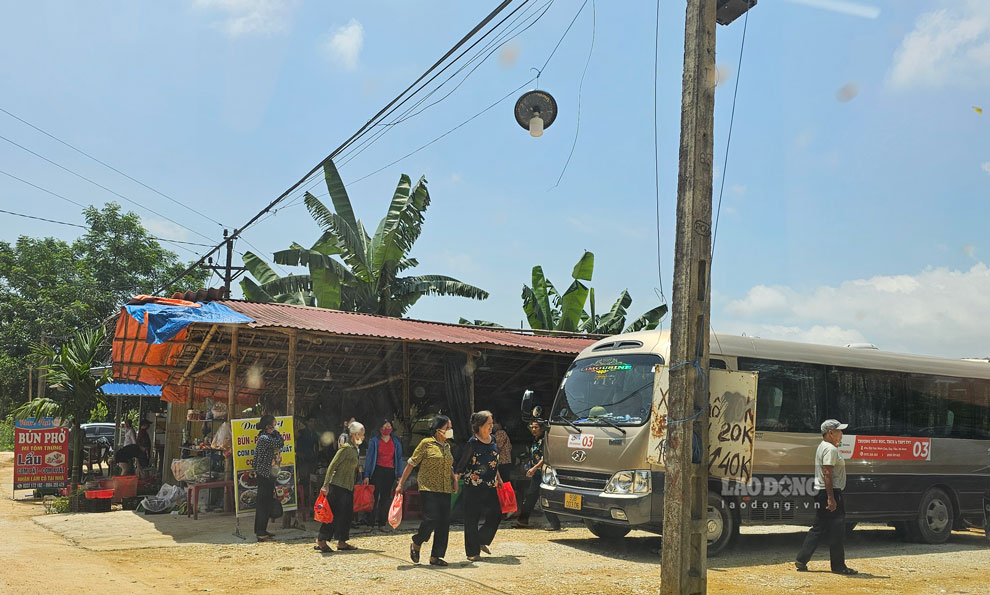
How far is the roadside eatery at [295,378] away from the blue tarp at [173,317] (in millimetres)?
19

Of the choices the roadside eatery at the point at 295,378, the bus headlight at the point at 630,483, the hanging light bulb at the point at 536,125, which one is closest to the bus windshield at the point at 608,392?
the bus headlight at the point at 630,483

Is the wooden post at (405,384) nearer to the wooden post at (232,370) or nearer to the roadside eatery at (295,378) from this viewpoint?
the roadside eatery at (295,378)

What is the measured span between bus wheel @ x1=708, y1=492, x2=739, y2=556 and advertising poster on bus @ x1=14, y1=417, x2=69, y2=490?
13.5 metres

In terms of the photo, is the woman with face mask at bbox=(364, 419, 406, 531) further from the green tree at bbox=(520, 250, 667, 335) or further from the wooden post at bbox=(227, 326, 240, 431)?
the green tree at bbox=(520, 250, 667, 335)

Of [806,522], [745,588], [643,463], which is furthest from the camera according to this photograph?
[806,522]

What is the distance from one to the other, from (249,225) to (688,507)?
41.4ft

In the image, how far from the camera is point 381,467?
11.4 metres

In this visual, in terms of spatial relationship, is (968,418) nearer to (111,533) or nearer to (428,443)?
(428,443)

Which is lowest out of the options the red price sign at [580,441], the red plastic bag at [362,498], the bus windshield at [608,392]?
the red plastic bag at [362,498]

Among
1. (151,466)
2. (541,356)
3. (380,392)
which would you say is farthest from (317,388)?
(151,466)

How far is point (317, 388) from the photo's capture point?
1636 centimetres

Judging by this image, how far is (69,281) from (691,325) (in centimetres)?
3948

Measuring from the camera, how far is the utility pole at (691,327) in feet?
19.9

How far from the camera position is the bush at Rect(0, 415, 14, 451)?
3672 centimetres
